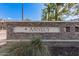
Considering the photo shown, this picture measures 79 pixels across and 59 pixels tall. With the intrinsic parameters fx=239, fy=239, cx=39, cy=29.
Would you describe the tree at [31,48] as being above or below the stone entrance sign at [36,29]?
below

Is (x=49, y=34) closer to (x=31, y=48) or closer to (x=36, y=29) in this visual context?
(x=36, y=29)

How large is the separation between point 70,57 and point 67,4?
106 cm

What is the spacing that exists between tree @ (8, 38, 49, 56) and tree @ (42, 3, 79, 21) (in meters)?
0.52

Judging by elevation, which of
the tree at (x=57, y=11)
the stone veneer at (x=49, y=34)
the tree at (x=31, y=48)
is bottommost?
the tree at (x=31, y=48)

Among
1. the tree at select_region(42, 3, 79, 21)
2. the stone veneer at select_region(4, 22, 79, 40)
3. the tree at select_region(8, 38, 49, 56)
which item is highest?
the tree at select_region(42, 3, 79, 21)

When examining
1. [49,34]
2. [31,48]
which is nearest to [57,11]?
[49,34]

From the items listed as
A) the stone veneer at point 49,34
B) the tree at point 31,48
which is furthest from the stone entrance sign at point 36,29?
the tree at point 31,48

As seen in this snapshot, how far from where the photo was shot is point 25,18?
187 inches

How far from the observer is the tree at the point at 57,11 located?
475 cm

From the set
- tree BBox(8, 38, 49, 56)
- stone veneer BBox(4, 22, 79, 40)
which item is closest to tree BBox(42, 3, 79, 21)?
stone veneer BBox(4, 22, 79, 40)

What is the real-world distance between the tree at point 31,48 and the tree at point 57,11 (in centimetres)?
52

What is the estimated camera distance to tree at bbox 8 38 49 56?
15.6ft

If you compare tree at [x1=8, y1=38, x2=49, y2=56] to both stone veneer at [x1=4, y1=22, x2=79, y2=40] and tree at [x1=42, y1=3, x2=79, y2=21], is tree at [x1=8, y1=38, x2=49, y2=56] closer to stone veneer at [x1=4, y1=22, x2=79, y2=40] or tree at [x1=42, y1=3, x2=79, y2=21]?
stone veneer at [x1=4, y1=22, x2=79, y2=40]

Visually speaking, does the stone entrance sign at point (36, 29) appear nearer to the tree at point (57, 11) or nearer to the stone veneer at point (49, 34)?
the stone veneer at point (49, 34)
